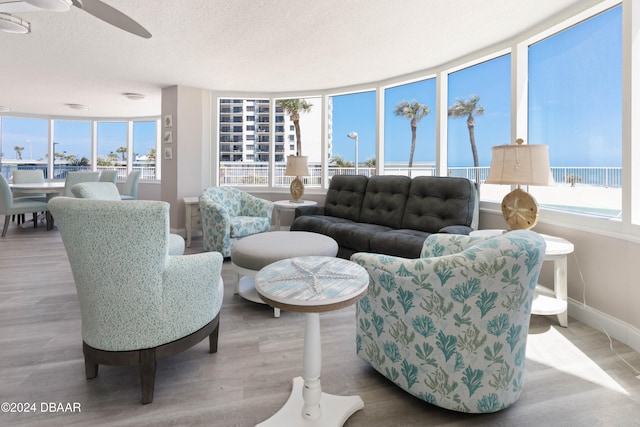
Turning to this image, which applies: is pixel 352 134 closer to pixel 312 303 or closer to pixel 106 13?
pixel 106 13

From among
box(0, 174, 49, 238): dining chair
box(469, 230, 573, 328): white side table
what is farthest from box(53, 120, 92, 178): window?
box(469, 230, 573, 328): white side table

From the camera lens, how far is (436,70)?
4.18 meters

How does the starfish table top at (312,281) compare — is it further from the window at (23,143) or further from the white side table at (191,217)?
the window at (23,143)

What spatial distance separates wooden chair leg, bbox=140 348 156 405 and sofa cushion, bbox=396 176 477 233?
2710mm

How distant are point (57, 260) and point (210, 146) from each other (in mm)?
2725

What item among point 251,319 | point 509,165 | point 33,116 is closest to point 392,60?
point 509,165

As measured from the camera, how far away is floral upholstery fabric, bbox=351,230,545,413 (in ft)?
4.37

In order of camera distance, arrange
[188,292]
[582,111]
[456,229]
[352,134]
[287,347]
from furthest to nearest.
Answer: [352,134], [456,229], [582,111], [287,347], [188,292]

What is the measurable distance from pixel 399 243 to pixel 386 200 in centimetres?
98

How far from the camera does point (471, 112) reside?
3.98 meters

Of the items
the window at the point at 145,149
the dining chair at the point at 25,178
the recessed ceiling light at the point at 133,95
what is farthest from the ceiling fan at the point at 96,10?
the window at the point at 145,149

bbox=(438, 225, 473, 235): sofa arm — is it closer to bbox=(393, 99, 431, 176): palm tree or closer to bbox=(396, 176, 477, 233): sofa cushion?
bbox=(396, 176, 477, 233): sofa cushion

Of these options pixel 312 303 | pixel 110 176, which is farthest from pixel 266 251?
pixel 110 176

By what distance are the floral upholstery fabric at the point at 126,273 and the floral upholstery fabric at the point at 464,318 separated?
0.96m
